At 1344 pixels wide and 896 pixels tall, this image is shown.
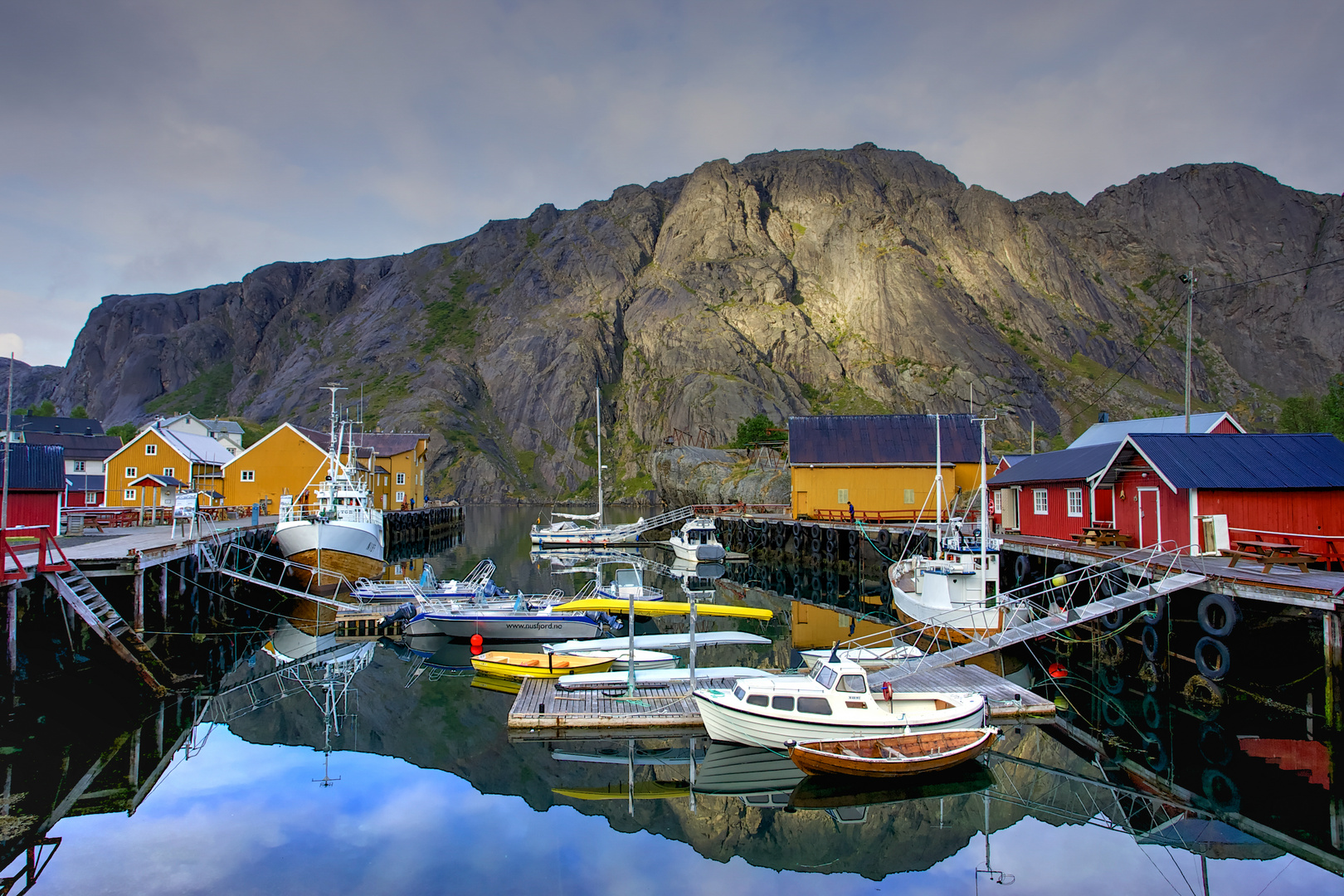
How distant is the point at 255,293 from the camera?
193 metres

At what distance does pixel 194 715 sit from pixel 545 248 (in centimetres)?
17104

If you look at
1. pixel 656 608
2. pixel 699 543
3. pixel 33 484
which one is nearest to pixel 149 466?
pixel 33 484

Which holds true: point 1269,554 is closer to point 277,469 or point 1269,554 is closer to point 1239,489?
point 1239,489

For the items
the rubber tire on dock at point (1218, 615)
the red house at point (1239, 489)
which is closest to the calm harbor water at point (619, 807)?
the rubber tire on dock at point (1218, 615)

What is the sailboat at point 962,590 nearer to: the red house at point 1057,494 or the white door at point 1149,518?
the white door at point 1149,518

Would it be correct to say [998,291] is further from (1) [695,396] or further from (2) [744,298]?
(1) [695,396]

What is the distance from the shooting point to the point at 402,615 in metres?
31.3

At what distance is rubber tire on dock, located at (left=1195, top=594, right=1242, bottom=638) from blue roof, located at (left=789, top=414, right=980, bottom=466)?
36.9 m

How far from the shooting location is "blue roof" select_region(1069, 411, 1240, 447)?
39406mm

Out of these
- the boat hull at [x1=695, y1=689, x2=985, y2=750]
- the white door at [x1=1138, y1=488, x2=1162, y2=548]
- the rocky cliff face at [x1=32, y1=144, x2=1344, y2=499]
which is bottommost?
the boat hull at [x1=695, y1=689, x2=985, y2=750]

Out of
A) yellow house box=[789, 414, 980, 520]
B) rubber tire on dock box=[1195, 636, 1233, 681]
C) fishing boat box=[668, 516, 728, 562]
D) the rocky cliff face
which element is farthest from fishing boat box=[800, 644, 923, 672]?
the rocky cliff face

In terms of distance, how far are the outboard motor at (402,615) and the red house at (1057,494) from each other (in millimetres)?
28818

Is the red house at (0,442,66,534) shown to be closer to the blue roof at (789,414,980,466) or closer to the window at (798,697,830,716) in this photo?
the window at (798,697,830,716)

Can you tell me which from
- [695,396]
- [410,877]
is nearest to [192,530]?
[410,877]
